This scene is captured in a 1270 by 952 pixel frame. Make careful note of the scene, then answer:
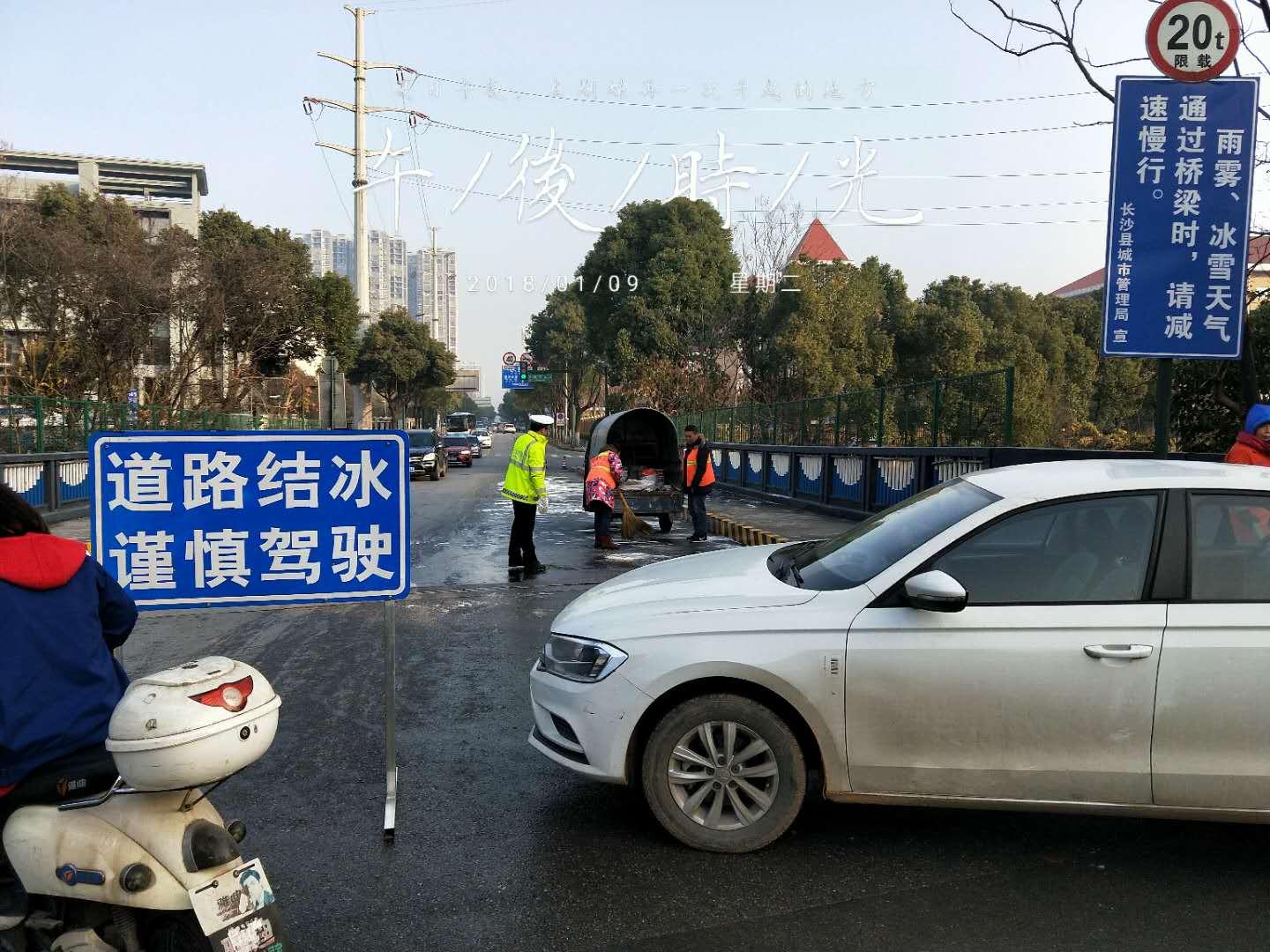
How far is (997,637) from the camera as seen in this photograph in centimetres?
372

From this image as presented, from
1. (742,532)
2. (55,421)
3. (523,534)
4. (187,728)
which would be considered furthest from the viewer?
(55,421)

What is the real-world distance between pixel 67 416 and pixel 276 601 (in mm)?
15998

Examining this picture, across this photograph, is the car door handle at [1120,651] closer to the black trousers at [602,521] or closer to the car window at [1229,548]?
the car window at [1229,548]

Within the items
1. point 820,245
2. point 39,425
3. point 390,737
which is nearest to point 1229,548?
point 390,737

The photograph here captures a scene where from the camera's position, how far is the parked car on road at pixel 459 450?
44.2 meters

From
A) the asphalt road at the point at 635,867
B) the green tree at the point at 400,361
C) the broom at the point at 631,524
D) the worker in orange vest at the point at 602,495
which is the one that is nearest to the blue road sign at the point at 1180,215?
the asphalt road at the point at 635,867

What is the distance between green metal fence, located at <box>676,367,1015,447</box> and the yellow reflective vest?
244 inches

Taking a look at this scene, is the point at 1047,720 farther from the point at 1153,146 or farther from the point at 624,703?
the point at 1153,146

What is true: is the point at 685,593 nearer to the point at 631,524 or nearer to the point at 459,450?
the point at 631,524

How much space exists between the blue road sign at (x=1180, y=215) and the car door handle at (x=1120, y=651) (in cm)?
495

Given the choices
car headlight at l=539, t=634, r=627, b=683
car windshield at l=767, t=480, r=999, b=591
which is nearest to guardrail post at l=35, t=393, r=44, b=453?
car headlight at l=539, t=634, r=627, b=683

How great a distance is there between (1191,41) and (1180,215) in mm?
1291

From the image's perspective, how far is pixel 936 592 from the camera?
3631 millimetres

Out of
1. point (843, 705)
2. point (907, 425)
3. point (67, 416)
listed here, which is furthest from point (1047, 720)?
point (67, 416)
